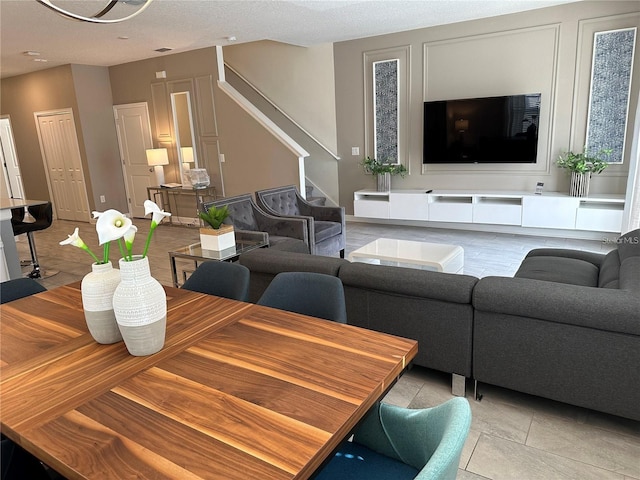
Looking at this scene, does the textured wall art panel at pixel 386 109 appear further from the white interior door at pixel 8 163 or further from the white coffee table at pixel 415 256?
the white interior door at pixel 8 163

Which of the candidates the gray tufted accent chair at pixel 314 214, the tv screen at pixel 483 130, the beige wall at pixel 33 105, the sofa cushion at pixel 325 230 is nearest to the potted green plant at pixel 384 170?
the tv screen at pixel 483 130

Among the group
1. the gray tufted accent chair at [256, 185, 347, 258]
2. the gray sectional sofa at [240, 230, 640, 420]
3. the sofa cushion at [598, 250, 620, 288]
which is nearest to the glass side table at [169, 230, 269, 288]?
the gray tufted accent chair at [256, 185, 347, 258]

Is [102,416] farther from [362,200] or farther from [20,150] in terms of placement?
[20,150]

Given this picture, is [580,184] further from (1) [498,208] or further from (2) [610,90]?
(2) [610,90]

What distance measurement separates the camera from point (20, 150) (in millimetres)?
8922

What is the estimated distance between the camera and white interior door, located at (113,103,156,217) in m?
7.95

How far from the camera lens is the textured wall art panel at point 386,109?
6445mm

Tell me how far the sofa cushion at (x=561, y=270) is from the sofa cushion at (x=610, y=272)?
0.06 m

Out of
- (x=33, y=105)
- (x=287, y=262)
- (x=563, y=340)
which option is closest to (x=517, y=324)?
(x=563, y=340)

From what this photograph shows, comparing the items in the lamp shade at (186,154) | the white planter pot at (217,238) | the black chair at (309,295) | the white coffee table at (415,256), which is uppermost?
the lamp shade at (186,154)

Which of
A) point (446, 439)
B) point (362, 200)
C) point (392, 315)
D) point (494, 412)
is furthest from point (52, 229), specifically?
point (446, 439)

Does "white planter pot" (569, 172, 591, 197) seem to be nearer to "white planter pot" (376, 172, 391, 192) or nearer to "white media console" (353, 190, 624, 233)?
"white media console" (353, 190, 624, 233)

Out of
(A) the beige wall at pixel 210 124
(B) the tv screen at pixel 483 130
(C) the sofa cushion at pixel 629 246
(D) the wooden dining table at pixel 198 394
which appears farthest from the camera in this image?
(A) the beige wall at pixel 210 124

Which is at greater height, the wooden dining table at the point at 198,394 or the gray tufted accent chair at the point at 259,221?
the wooden dining table at the point at 198,394
